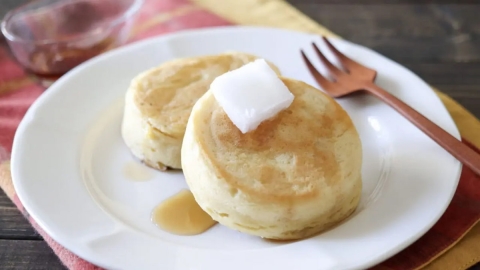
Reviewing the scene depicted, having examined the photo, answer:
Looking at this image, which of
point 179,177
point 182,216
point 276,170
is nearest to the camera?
point 276,170

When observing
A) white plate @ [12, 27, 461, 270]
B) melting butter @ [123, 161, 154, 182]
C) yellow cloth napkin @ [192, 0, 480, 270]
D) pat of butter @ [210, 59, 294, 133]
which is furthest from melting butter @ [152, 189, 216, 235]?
yellow cloth napkin @ [192, 0, 480, 270]

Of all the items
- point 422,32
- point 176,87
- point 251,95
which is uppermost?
point 251,95

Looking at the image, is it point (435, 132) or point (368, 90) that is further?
point (368, 90)

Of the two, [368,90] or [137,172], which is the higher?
[368,90]

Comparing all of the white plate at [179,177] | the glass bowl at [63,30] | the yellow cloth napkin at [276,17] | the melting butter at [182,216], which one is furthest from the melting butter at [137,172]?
the yellow cloth napkin at [276,17]

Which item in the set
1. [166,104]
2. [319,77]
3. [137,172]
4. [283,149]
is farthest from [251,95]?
[319,77]

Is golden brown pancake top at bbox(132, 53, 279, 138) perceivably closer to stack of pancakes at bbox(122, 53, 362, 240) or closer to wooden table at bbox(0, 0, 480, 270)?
stack of pancakes at bbox(122, 53, 362, 240)

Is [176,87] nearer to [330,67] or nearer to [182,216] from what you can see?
[182,216]
